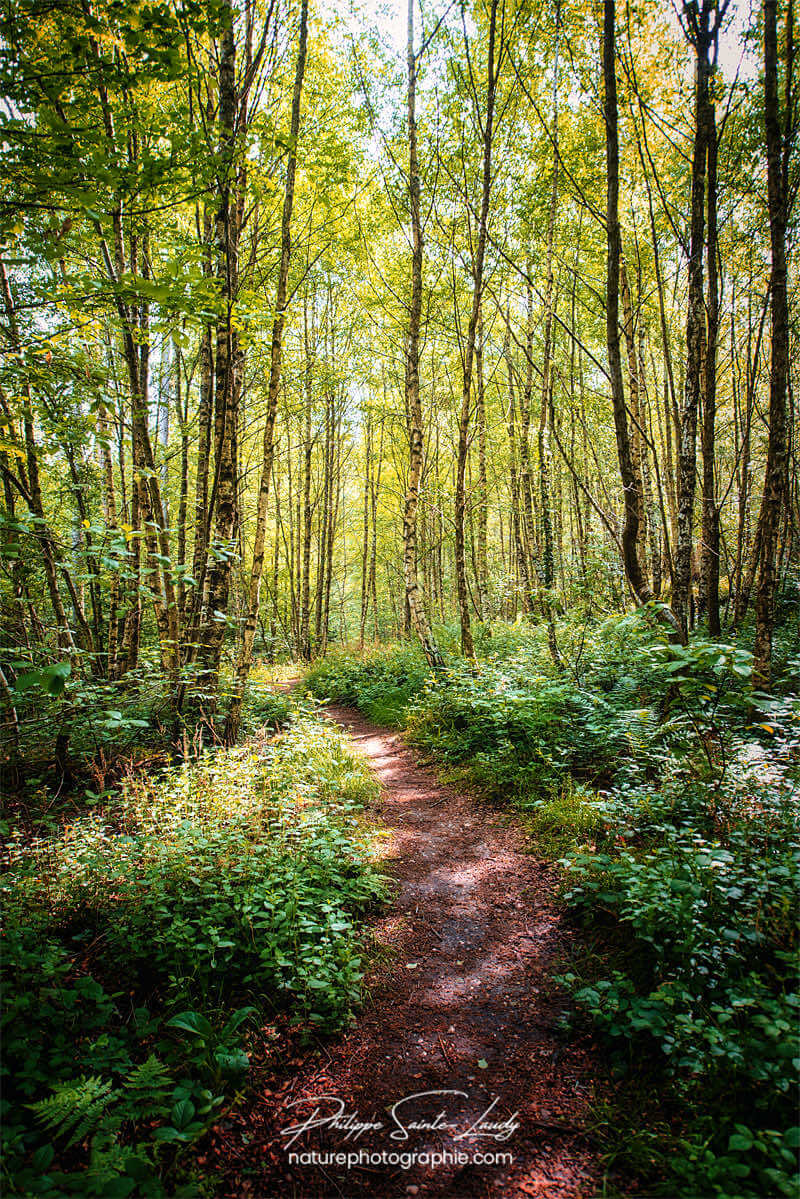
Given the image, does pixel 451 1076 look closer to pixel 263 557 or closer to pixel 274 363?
pixel 263 557

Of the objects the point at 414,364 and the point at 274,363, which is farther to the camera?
the point at 414,364

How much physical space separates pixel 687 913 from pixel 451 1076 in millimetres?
1451

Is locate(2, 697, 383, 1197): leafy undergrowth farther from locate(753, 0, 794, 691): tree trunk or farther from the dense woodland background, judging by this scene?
locate(753, 0, 794, 691): tree trunk

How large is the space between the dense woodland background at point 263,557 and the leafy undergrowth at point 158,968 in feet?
0.09

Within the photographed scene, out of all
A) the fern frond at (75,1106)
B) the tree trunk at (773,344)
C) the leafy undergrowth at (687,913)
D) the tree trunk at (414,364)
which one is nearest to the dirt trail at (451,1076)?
the leafy undergrowth at (687,913)

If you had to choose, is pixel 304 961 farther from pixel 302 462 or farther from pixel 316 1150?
pixel 302 462

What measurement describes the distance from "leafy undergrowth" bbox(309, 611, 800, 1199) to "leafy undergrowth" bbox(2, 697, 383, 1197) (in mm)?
1544

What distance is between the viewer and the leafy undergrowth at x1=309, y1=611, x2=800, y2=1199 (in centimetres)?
187

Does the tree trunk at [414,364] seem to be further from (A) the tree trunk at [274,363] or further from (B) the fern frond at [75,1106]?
(B) the fern frond at [75,1106]

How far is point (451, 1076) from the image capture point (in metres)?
2.42

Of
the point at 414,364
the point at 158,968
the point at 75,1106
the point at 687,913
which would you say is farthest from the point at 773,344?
the point at 75,1106

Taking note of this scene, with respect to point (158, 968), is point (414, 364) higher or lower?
higher

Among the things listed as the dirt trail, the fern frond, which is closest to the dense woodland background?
the fern frond

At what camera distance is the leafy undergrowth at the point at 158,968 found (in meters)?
1.84
